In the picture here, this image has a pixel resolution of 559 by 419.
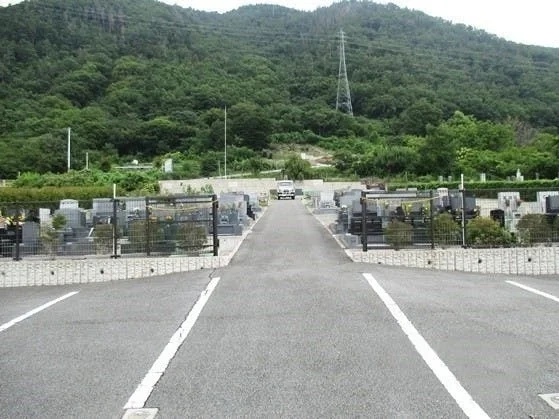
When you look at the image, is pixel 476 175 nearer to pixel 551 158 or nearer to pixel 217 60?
pixel 551 158

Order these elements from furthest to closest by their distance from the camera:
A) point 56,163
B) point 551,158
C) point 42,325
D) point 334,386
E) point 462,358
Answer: point 56,163 → point 551,158 → point 42,325 → point 462,358 → point 334,386

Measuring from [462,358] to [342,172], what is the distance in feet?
223

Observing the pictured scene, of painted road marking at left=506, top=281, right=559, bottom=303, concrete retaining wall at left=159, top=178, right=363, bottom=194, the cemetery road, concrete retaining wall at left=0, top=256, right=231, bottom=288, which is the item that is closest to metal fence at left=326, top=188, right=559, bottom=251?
the cemetery road

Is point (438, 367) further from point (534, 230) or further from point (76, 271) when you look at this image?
point (534, 230)

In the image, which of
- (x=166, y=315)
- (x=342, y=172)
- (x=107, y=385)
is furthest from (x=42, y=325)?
(x=342, y=172)

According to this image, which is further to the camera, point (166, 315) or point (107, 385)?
point (166, 315)

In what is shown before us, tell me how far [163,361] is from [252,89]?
104 meters

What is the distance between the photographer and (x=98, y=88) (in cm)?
9056

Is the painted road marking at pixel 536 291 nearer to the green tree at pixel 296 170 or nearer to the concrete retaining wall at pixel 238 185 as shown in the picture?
the concrete retaining wall at pixel 238 185

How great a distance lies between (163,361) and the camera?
5.61 m

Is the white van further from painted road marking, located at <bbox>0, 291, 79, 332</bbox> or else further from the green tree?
painted road marking, located at <bbox>0, 291, 79, 332</bbox>

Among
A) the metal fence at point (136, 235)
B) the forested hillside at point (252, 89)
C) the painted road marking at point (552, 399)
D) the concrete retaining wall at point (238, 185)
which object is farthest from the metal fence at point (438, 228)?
the forested hillside at point (252, 89)

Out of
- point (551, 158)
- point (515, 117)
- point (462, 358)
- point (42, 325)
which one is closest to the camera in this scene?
point (462, 358)

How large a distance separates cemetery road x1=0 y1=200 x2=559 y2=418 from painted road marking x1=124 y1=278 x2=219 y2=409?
0.02 m
